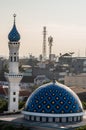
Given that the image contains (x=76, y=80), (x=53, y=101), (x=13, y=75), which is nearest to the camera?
(x=53, y=101)

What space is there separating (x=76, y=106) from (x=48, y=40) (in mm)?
102295

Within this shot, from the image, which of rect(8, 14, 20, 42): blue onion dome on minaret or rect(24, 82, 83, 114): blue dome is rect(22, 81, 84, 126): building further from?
rect(8, 14, 20, 42): blue onion dome on minaret

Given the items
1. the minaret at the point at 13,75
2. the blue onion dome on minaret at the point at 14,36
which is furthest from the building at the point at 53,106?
the blue onion dome on minaret at the point at 14,36

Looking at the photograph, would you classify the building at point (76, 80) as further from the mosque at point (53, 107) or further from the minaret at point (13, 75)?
the mosque at point (53, 107)

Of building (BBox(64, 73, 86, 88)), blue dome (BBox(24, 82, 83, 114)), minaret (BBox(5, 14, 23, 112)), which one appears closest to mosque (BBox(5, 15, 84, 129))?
blue dome (BBox(24, 82, 83, 114))

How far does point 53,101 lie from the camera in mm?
46031

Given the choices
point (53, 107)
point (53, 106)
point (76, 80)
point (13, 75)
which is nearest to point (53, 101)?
point (53, 106)

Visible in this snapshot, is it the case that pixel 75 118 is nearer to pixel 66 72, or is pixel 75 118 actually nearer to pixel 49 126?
pixel 49 126

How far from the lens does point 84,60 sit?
15688cm

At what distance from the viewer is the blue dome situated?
45.7m

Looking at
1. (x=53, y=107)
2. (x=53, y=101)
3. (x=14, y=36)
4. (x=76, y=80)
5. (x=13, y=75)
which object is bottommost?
(x=76, y=80)

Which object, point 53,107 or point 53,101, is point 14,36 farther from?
point 53,107

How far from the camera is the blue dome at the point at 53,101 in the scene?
45.7 meters

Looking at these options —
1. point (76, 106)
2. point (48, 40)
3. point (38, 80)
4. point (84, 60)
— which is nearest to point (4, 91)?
point (38, 80)
